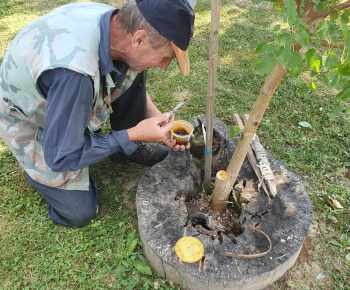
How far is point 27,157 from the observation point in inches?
91.7

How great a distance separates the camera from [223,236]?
1.99 meters

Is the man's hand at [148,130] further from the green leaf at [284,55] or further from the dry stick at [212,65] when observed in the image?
the green leaf at [284,55]

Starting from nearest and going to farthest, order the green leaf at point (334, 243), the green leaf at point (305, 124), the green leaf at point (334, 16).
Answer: the green leaf at point (334, 16)
the green leaf at point (334, 243)
the green leaf at point (305, 124)

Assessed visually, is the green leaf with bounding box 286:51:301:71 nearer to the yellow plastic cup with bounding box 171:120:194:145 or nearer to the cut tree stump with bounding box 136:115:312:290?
the cut tree stump with bounding box 136:115:312:290

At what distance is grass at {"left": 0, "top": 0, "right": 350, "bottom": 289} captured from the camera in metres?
2.24

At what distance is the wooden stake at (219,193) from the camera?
2166 millimetres

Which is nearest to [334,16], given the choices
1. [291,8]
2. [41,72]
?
[291,8]

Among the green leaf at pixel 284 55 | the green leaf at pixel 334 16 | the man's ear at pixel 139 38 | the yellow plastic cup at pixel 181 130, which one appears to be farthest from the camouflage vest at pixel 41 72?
the green leaf at pixel 334 16

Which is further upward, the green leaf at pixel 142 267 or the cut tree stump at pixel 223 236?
the cut tree stump at pixel 223 236

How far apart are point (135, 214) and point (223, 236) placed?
90 centimetres

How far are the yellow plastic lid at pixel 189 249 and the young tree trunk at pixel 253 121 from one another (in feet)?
1.57

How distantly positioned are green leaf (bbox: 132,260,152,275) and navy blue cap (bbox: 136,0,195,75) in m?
1.51

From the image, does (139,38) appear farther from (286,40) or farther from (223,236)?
(223,236)

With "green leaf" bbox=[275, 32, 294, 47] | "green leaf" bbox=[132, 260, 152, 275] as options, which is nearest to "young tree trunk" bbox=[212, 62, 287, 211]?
"green leaf" bbox=[275, 32, 294, 47]
